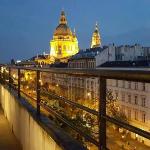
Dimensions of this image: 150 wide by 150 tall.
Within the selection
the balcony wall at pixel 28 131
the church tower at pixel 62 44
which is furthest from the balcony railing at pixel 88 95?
the church tower at pixel 62 44

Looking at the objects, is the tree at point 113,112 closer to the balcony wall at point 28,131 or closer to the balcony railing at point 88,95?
the balcony railing at point 88,95

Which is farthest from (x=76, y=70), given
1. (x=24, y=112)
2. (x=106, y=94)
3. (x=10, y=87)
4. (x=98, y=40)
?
(x=98, y=40)

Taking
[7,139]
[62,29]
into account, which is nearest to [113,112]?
[7,139]

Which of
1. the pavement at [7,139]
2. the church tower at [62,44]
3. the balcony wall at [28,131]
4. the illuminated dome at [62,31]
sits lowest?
the pavement at [7,139]

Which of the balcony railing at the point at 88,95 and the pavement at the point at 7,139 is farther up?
the balcony railing at the point at 88,95

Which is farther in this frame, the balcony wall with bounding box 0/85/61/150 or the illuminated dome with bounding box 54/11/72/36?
the illuminated dome with bounding box 54/11/72/36

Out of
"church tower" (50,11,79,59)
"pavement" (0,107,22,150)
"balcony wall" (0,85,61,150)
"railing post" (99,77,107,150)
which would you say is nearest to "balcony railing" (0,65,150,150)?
"railing post" (99,77,107,150)

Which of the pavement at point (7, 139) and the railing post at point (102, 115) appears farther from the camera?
the pavement at point (7, 139)

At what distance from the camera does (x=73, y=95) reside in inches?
182

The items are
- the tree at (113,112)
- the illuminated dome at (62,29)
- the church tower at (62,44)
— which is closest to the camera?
the tree at (113,112)

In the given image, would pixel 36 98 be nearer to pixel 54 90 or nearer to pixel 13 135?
pixel 54 90

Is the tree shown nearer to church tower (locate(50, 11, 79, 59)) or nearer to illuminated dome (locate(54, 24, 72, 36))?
church tower (locate(50, 11, 79, 59))

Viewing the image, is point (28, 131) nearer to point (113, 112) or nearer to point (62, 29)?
point (113, 112)

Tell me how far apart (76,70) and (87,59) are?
95826 mm
